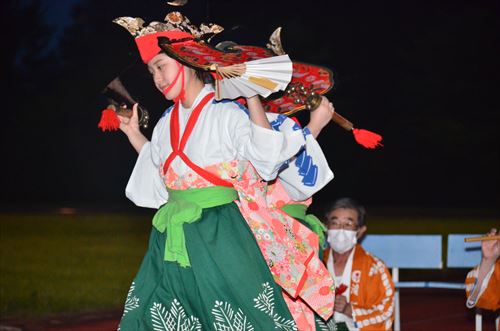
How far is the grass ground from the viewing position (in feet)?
30.9

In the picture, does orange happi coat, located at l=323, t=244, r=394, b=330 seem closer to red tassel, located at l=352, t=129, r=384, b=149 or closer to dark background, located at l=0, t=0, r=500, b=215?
red tassel, located at l=352, t=129, r=384, b=149

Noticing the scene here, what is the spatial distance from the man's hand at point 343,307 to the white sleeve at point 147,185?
6.18 feet

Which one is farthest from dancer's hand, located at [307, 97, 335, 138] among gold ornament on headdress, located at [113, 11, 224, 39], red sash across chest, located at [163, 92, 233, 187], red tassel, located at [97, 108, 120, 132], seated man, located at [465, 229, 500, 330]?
seated man, located at [465, 229, 500, 330]

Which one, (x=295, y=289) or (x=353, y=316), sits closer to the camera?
(x=295, y=289)

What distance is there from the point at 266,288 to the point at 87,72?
122 feet

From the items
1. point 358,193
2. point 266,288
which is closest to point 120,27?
point 266,288

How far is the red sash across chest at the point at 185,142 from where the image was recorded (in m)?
3.90

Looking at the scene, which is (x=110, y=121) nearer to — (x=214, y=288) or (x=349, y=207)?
(x=214, y=288)

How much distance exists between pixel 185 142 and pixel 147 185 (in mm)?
541

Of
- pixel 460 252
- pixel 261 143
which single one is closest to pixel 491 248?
pixel 460 252

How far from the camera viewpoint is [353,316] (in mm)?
5910

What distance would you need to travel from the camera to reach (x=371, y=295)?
598 cm

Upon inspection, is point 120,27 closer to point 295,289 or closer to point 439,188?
point 295,289

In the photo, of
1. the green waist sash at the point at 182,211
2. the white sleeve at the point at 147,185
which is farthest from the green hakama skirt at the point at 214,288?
the white sleeve at the point at 147,185
